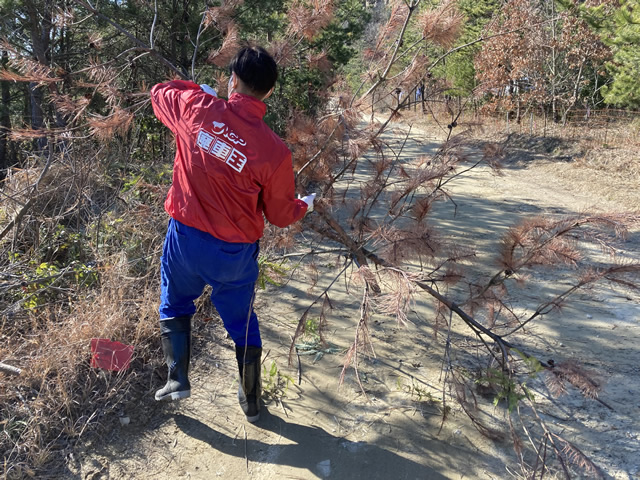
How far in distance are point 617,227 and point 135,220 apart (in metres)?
3.47

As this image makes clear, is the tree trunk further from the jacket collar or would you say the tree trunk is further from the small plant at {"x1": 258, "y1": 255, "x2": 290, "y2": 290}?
the jacket collar

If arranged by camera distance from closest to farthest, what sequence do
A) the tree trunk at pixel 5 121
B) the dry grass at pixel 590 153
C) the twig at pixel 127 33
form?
the twig at pixel 127 33 < the dry grass at pixel 590 153 < the tree trunk at pixel 5 121

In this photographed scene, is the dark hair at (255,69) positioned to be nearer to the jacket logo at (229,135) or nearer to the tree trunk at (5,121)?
the jacket logo at (229,135)

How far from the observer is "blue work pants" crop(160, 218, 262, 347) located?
224 centimetres

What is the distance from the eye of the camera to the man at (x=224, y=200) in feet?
6.97

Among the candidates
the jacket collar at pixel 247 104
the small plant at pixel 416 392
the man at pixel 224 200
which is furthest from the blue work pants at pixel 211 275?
the small plant at pixel 416 392

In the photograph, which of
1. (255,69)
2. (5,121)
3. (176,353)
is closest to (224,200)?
(255,69)

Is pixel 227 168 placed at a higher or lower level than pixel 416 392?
higher

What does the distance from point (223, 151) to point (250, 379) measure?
1.17 metres

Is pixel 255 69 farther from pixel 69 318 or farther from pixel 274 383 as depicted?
pixel 69 318

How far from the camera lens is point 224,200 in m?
2.19

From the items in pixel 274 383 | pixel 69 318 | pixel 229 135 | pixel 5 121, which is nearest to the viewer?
pixel 229 135

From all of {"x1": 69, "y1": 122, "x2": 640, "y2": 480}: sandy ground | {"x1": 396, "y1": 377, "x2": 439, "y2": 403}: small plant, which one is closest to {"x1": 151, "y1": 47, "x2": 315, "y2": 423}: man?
{"x1": 69, "y1": 122, "x2": 640, "y2": 480}: sandy ground

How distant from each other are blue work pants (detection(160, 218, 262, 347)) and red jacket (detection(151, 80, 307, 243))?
6cm
